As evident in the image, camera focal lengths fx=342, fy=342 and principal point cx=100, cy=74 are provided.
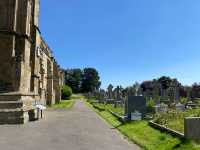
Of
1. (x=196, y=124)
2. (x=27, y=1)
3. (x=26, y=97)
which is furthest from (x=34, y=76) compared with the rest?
(x=196, y=124)

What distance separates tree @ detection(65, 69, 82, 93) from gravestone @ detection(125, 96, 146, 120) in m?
139

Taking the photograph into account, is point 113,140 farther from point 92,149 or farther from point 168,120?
point 168,120

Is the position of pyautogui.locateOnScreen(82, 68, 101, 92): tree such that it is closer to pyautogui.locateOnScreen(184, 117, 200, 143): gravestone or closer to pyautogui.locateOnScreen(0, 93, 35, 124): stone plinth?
pyautogui.locateOnScreen(0, 93, 35, 124): stone plinth

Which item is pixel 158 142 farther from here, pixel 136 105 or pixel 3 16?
pixel 3 16

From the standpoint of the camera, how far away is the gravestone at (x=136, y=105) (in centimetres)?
2050

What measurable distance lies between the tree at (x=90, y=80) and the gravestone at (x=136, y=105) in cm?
14233

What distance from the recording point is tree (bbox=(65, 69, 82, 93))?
160000 millimetres

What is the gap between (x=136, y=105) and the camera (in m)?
20.7

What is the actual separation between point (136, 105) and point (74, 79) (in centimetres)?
14101

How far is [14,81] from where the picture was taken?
28.5 metres

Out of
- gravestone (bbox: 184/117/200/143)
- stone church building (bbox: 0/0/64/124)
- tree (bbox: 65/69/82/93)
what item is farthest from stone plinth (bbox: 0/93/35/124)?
tree (bbox: 65/69/82/93)

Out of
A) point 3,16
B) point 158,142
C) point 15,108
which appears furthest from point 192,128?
point 3,16

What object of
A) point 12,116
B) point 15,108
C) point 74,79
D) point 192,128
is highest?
point 74,79

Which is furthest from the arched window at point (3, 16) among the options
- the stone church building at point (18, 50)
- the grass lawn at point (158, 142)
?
the grass lawn at point (158, 142)
